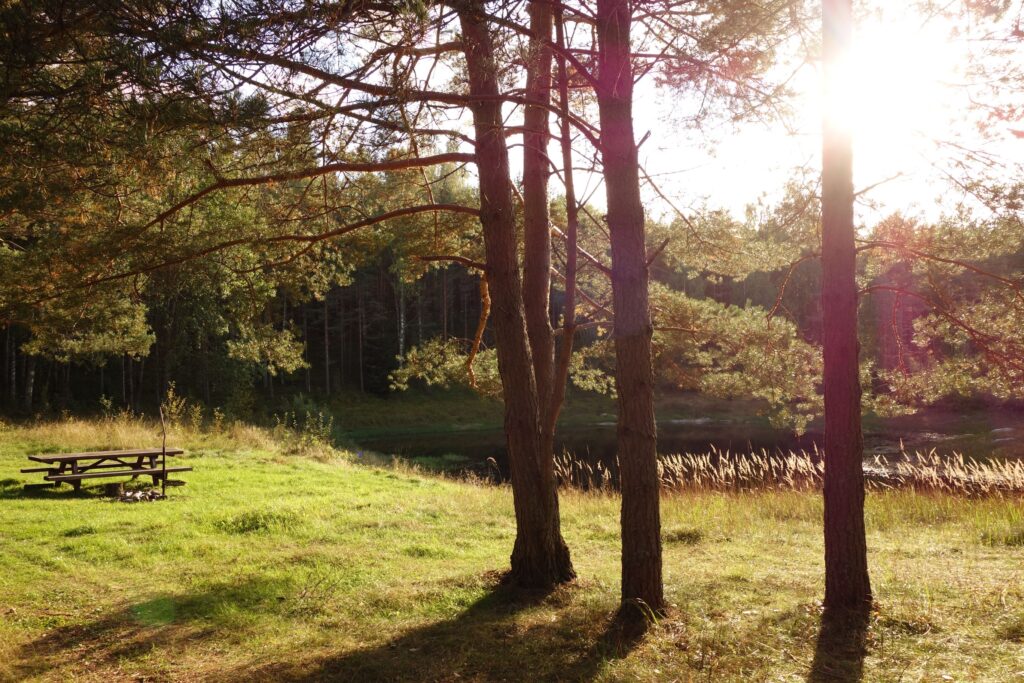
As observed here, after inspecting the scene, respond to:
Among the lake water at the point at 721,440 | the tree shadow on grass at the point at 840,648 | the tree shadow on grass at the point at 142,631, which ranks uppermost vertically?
the tree shadow on grass at the point at 840,648

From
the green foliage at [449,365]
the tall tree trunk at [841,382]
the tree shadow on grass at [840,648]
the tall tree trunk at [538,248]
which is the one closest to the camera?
the tree shadow on grass at [840,648]

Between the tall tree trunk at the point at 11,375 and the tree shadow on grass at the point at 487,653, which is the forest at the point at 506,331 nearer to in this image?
the tree shadow on grass at the point at 487,653

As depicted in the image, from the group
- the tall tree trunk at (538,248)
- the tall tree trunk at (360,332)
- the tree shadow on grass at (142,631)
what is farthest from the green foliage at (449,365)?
the tall tree trunk at (360,332)

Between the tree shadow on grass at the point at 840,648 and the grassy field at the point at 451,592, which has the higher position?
the tree shadow on grass at the point at 840,648

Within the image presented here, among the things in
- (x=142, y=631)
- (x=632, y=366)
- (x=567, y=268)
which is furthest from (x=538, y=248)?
(x=142, y=631)

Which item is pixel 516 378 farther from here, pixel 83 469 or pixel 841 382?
pixel 83 469

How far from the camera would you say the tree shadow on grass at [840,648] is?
3.68 m

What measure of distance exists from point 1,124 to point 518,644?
14.6 feet

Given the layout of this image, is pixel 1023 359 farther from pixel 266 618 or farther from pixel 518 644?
pixel 266 618

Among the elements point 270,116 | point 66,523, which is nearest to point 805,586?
point 270,116

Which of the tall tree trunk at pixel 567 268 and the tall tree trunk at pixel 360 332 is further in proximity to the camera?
the tall tree trunk at pixel 360 332

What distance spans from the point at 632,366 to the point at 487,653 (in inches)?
77.6

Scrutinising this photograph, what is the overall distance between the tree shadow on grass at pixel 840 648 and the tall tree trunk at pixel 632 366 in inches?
39.3

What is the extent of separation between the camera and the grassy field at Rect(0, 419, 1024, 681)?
4078 mm
